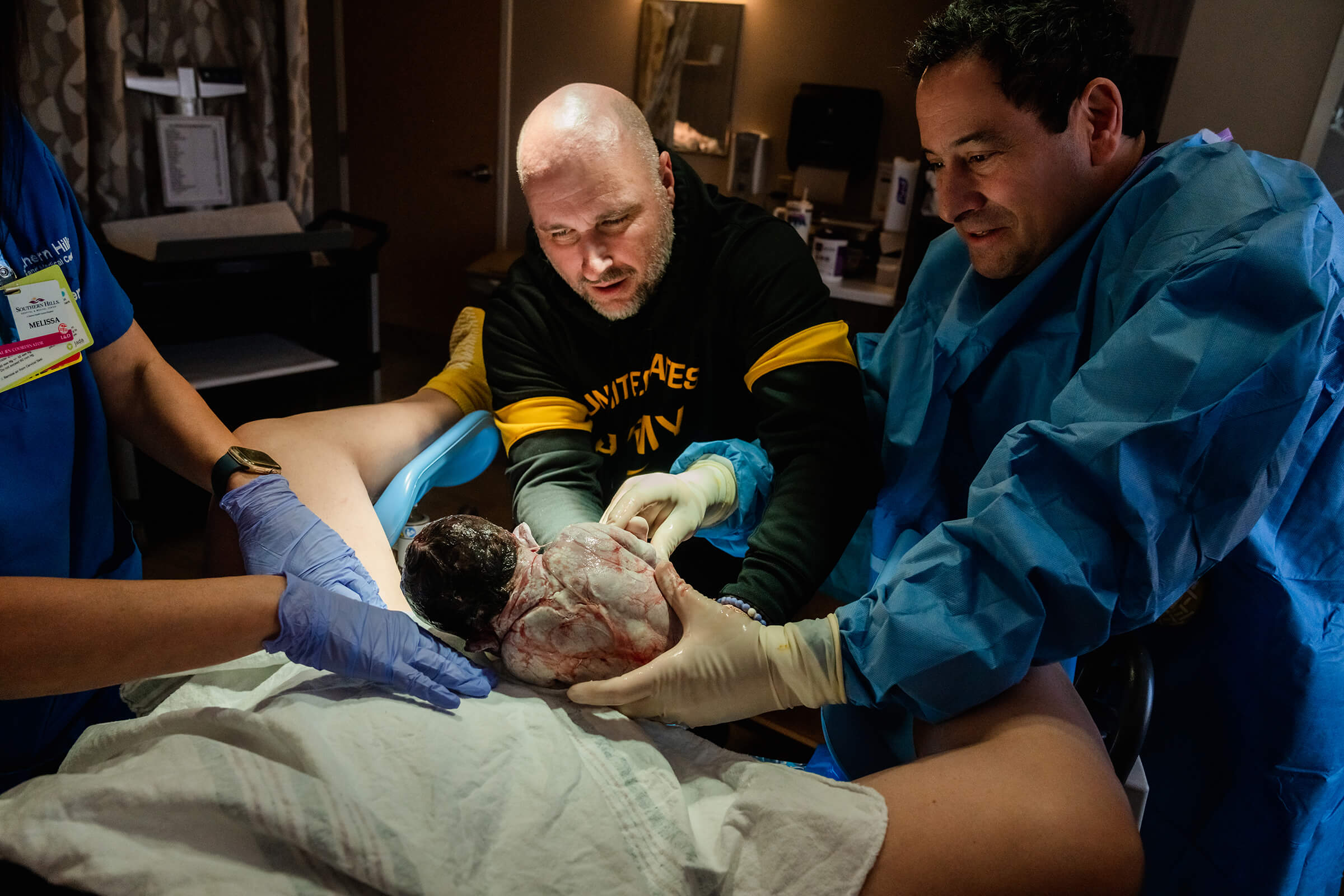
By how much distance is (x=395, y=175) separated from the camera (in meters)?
5.22

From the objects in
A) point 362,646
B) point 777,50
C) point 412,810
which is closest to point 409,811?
point 412,810

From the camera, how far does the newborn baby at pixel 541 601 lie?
1154 mm

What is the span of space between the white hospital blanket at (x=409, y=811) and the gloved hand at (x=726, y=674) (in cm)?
8

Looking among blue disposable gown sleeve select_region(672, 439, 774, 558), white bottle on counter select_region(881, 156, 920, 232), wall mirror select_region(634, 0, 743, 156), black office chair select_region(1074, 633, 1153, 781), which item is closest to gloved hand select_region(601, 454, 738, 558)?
blue disposable gown sleeve select_region(672, 439, 774, 558)

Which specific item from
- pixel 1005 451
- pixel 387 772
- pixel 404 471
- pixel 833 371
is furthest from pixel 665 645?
pixel 404 471

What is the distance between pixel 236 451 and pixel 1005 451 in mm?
1212

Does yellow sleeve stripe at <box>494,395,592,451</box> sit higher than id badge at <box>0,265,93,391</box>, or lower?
lower

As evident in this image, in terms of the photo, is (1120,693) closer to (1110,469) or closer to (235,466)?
(1110,469)

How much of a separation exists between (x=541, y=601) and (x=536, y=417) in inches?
25.1

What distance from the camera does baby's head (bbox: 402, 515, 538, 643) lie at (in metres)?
1.14

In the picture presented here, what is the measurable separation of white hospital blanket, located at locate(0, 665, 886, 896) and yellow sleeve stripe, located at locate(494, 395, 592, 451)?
0.74m

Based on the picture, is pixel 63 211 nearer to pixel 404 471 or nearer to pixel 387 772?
pixel 404 471

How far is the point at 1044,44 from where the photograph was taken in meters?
1.16

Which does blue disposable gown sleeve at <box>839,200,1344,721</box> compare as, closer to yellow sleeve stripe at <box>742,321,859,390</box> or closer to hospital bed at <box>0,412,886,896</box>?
hospital bed at <box>0,412,886,896</box>
